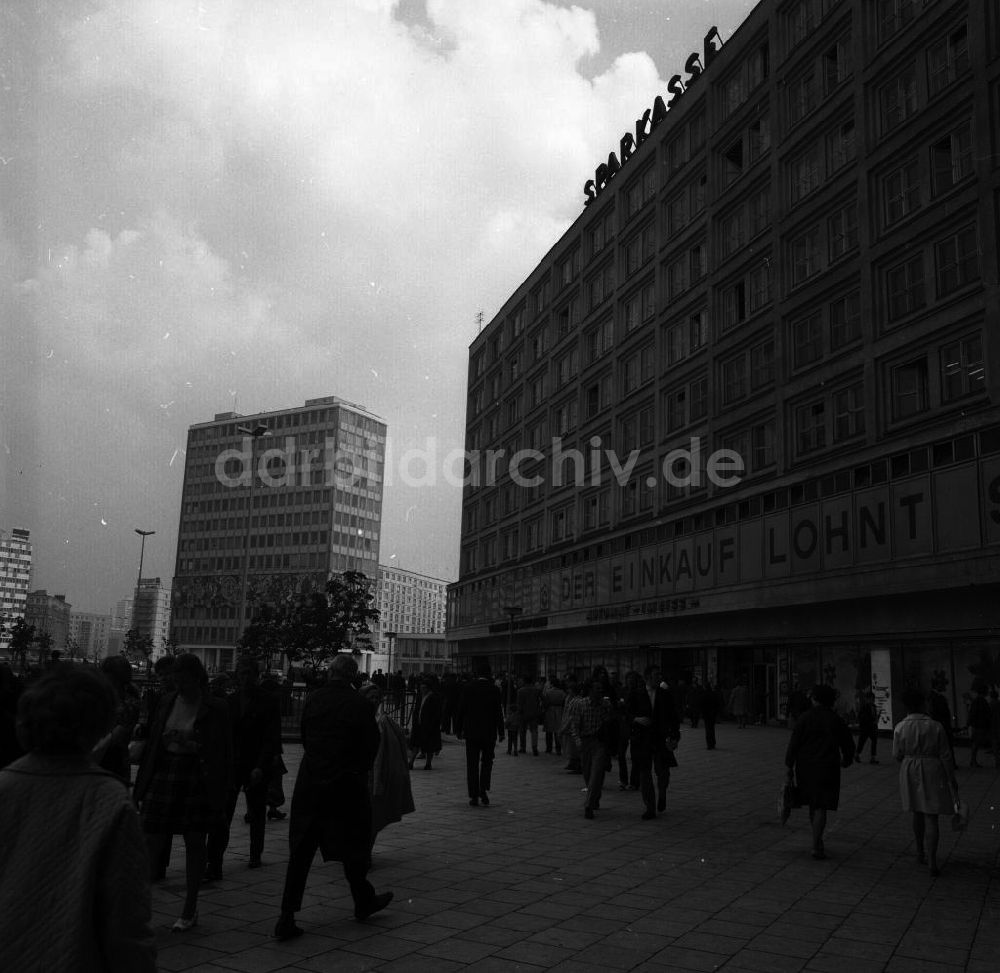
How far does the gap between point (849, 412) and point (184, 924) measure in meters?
27.9

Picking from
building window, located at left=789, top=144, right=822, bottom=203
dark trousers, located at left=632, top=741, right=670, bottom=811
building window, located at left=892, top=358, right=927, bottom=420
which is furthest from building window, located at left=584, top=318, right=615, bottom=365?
dark trousers, located at left=632, top=741, right=670, bottom=811

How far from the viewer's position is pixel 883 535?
89.7 ft

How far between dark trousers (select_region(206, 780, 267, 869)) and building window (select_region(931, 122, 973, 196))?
1021 inches

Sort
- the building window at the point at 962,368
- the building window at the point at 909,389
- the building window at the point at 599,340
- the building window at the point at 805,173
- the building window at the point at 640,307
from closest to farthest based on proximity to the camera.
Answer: the building window at the point at 962,368
the building window at the point at 909,389
the building window at the point at 805,173
the building window at the point at 640,307
the building window at the point at 599,340

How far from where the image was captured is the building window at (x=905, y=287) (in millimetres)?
27703

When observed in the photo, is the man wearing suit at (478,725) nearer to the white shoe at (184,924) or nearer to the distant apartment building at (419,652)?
the white shoe at (184,924)

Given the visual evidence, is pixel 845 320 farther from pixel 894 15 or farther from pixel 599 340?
pixel 599 340

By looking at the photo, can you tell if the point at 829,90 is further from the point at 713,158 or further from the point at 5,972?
the point at 5,972

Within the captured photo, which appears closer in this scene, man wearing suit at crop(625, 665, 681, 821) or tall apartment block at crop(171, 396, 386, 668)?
man wearing suit at crop(625, 665, 681, 821)

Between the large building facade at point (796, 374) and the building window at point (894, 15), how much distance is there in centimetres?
10

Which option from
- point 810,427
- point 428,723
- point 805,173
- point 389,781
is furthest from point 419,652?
point 389,781

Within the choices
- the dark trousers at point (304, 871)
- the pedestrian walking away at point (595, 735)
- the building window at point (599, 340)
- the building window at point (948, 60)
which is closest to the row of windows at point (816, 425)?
the building window at point (599, 340)

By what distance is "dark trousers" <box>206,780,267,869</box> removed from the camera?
775 cm

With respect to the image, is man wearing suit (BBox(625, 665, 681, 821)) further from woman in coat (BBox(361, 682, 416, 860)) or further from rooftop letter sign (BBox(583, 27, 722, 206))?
rooftop letter sign (BBox(583, 27, 722, 206))
